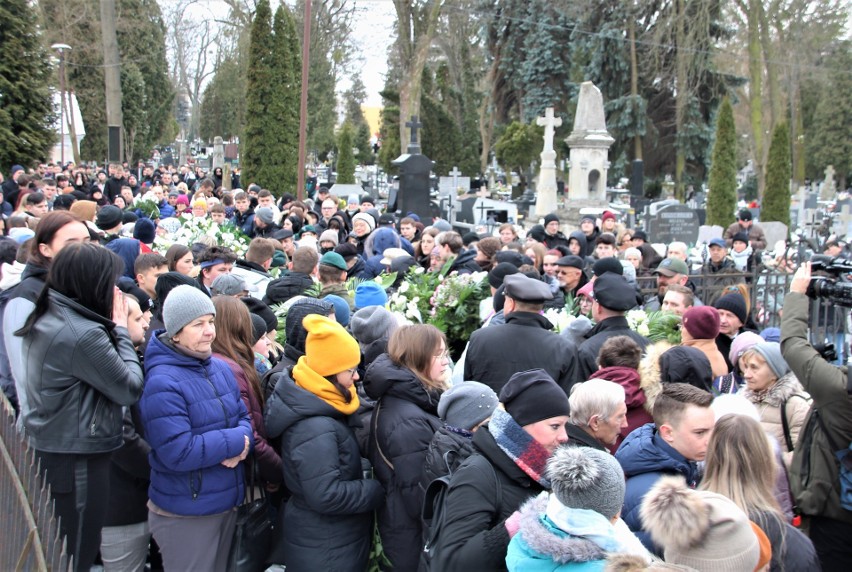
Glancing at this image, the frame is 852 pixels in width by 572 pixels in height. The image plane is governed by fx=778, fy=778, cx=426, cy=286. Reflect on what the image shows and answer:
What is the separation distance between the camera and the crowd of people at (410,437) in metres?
2.55

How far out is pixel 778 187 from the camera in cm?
2341

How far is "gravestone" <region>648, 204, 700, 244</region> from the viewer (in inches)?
658

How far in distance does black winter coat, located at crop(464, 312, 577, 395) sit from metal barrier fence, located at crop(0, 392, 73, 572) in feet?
→ 8.28

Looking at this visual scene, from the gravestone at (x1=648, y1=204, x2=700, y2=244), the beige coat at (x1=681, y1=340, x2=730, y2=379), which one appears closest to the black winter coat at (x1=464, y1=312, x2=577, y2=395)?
the beige coat at (x1=681, y1=340, x2=730, y2=379)

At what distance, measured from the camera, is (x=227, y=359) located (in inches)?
161

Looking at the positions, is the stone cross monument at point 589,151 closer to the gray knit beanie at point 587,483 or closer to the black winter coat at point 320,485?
the black winter coat at point 320,485

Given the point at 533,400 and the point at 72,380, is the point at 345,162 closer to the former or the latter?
the point at 72,380

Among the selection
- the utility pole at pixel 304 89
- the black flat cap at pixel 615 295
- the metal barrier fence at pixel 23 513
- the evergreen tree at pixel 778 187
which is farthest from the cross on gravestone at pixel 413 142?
the metal barrier fence at pixel 23 513

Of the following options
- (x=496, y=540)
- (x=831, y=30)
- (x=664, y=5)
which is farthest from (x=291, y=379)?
(x=831, y=30)

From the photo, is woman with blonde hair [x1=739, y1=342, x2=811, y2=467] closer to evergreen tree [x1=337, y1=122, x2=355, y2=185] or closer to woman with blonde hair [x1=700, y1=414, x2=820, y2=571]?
woman with blonde hair [x1=700, y1=414, x2=820, y2=571]

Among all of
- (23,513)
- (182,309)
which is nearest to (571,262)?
(182,309)

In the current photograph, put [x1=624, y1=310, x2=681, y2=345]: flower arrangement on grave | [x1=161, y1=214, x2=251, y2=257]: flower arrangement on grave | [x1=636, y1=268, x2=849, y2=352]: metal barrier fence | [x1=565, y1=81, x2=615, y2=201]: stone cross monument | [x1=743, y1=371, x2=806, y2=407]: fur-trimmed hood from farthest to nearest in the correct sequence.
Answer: [x1=565, y1=81, x2=615, y2=201]: stone cross monument < [x1=161, y1=214, x2=251, y2=257]: flower arrangement on grave < [x1=636, y1=268, x2=849, y2=352]: metal barrier fence < [x1=624, y1=310, x2=681, y2=345]: flower arrangement on grave < [x1=743, y1=371, x2=806, y2=407]: fur-trimmed hood

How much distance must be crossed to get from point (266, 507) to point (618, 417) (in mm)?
1851

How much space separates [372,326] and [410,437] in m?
1.39
